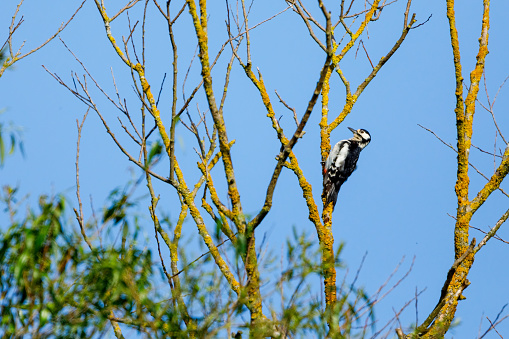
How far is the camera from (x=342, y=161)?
24.4ft

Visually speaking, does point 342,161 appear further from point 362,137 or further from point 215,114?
point 215,114

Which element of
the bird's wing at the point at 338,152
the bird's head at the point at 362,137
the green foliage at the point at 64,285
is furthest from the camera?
the bird's head at the point at 362,137

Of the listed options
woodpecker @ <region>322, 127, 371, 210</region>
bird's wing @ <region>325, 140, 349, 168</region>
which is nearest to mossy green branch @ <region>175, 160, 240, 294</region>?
woodpecker @ <region>322, 127, 371, 210</region>

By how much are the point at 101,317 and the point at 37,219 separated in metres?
0.59

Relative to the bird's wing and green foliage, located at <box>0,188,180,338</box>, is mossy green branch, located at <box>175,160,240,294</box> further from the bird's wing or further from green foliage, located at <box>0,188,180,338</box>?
the bird's wing

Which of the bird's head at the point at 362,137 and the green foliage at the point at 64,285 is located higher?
the bird's head at the point at 362,137

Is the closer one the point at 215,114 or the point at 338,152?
the point at 215,114

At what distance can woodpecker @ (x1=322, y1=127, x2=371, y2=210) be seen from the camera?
21.2 ft

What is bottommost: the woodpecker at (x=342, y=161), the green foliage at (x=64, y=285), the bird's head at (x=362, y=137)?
the green foliage at (x=64, y=285)

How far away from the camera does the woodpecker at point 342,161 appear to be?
646cm

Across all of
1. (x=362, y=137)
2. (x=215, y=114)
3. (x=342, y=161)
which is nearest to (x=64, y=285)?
(x=215, y=114)

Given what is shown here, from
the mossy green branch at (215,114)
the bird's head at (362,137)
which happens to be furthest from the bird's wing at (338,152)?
the mossy green branch at (215,114)

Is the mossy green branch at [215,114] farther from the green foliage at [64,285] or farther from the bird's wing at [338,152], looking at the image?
the bird's wing at [338,152]

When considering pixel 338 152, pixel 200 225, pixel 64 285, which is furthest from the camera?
pixel 338 152
